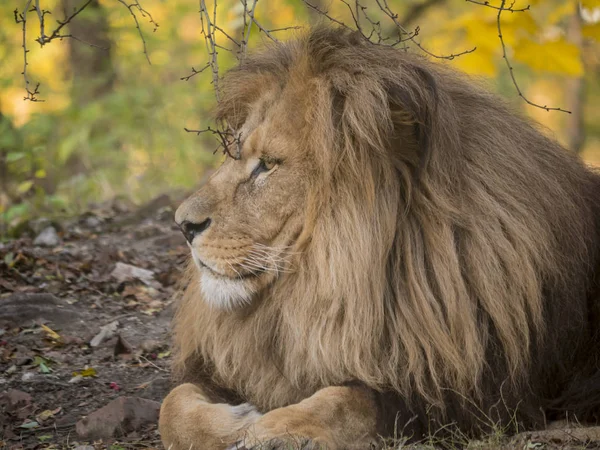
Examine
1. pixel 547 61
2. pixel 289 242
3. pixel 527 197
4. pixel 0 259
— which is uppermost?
pixel 547 61

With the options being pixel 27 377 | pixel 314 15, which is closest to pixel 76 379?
pixel 27 377

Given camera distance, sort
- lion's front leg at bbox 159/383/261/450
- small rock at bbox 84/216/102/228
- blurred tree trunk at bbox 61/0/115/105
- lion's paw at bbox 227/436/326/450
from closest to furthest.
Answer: lion's paw at bbox 227/436/326/450, lion's front leg at bbox 159/383/261/450, small rock at bbox 84/216/102/228, blurred tree trunk at bbox 61/0/115/105

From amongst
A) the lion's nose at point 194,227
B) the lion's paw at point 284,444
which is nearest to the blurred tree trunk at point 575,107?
the lion's nose at point 194,227

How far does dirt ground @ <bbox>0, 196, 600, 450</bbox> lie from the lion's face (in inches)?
27.0

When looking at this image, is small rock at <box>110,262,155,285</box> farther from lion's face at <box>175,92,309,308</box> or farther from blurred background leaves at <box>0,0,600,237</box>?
lion's face at <box>175,92,309,308</box>

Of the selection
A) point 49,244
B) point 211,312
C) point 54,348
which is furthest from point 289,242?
point 49,244

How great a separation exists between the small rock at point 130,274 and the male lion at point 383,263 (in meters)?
1.96

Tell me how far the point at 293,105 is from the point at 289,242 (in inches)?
18.5

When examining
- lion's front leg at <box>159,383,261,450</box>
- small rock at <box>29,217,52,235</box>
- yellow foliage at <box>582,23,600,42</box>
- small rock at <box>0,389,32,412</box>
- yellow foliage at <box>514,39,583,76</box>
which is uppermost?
yellow foliage at <box>582,23,600,42</box>

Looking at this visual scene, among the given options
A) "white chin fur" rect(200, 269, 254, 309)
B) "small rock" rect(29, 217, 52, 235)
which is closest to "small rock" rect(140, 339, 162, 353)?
"white chin fur" rect(200, 269, 254, 309)

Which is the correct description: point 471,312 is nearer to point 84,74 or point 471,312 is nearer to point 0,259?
point 0,259

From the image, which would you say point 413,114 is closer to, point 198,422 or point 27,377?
point 198,422

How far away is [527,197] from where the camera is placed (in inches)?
124

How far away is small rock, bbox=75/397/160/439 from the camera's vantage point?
3.30 meters
